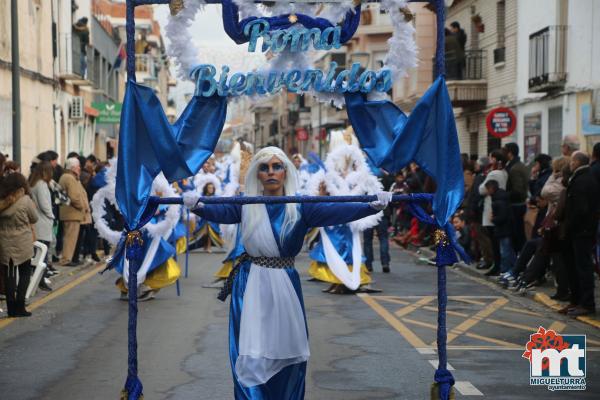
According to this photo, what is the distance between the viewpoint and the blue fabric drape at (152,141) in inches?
276

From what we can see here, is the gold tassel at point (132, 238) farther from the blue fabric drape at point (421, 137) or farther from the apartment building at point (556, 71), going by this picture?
the apartment building at point (556, 71)

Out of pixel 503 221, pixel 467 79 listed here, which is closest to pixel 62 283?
pixel 503 221

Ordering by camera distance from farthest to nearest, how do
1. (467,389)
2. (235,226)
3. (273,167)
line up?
(235,226) → (467,389) → (273,167)

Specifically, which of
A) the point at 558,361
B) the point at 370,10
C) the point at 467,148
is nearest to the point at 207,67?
the point at 558,361

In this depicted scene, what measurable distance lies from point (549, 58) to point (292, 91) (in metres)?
19.2

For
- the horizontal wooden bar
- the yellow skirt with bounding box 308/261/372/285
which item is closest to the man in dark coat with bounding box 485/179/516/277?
the yellow skirt with bounding box 308/261/372/285

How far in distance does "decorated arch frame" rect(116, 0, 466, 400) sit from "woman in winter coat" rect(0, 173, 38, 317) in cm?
607

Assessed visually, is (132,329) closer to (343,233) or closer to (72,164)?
(343,233)

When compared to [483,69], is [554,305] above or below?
below

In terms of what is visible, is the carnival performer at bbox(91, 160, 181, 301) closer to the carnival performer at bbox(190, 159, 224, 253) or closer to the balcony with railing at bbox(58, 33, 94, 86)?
the carnival performer at bbox(190, 159, 224, 253)

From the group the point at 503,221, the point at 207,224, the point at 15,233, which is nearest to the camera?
the point at 15,233

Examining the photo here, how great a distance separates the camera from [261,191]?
23.5 ft

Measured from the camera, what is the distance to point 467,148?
118ft

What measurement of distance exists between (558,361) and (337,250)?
6242mm
